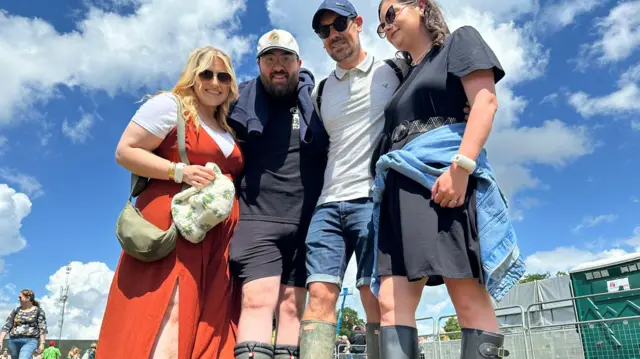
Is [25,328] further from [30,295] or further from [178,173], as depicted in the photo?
[178,173]

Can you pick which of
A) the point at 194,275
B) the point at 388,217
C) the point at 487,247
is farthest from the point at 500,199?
the point at 194,275

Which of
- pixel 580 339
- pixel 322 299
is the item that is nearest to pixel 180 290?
pixel 322 299

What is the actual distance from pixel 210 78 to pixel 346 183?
42.1 inches

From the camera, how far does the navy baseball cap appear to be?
2924mm

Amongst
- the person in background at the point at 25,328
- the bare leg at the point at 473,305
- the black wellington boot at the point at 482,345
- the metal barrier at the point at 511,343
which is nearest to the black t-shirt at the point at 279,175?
the bare leg at the point at 473,305

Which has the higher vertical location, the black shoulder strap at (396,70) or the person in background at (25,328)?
the black shoulder strap at (396,70)

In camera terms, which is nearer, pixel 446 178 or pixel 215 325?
pixel 446 178

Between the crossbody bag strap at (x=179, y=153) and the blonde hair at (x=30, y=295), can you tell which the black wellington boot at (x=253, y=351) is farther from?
the blonde hair at (x=30, y=295)

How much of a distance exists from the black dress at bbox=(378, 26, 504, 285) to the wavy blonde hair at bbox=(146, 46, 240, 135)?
3.64 ft

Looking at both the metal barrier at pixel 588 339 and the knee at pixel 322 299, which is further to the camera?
the metal barrier at pixel 588 339

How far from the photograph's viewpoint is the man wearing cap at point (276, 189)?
2.75m

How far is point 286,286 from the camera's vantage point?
297cm

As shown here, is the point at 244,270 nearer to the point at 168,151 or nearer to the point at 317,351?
the point at 317,351

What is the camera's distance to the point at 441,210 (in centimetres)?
208
